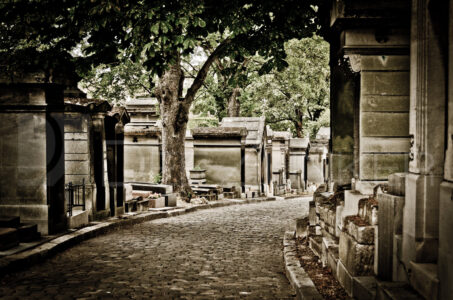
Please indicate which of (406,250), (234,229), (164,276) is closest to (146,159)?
(234,229)

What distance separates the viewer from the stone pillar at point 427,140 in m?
3.84

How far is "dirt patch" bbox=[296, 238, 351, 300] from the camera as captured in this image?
17.0 feet

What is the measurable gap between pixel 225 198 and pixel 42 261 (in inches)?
461

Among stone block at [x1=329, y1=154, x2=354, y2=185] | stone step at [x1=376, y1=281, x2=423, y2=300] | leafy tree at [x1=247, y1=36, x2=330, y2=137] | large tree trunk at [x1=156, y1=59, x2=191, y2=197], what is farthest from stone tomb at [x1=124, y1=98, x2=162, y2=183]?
stone step at [x1=376, y1=281, x2=423, y2=300]

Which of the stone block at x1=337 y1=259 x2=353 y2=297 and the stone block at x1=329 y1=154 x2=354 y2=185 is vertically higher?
the stone block at x1=329 y1=154 x2=354 y2=185

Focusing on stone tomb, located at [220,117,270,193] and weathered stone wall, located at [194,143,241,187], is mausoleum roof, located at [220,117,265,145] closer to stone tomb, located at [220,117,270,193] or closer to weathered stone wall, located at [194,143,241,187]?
stone tomb, located at [220,117,270,193]

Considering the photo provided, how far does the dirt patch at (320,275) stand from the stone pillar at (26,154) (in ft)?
15.2

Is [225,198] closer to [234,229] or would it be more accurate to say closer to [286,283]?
[234,229]

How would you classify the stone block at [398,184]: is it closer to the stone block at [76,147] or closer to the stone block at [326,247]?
the stone block at [326,247]

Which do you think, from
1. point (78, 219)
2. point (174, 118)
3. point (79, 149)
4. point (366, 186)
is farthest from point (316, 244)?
point (174, 118)

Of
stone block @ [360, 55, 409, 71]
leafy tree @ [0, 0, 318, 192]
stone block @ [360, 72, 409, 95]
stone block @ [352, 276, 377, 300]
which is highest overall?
leafy tree @ [0, 0, 318, 192]

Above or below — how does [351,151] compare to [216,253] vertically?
above

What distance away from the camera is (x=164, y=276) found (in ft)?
21.6

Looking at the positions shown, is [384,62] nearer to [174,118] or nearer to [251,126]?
[174,118]
